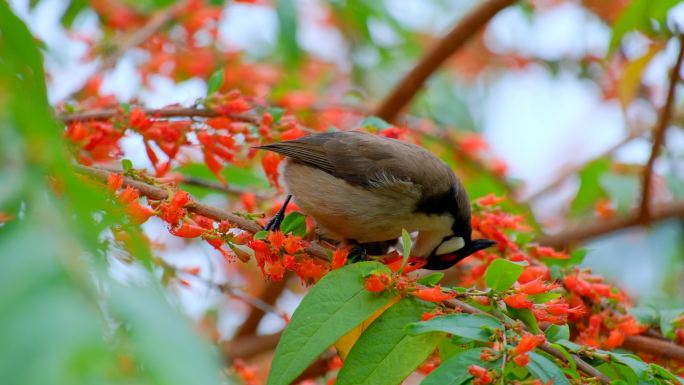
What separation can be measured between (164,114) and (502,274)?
1209mm

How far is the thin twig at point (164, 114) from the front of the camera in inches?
97.7

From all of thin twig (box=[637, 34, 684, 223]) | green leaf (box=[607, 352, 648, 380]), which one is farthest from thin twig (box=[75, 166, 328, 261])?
thin twig (box=[637, 34, 684, 223])

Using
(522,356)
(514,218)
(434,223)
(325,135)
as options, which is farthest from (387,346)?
(325,135)

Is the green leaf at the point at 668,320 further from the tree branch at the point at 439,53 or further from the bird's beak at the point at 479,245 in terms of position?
the tree branch at the point at 439,53

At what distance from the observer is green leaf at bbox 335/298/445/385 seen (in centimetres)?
171

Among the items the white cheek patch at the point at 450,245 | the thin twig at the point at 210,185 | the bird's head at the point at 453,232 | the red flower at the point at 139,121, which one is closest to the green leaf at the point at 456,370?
the bird's head at the point at 453,232

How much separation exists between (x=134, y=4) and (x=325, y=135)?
76.3 inches

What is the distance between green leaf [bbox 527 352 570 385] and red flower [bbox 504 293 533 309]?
196mm

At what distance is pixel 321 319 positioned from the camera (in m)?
1.72

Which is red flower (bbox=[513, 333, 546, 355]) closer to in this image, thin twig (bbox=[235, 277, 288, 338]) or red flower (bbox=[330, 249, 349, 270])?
red flower (bbox=[330, 249, 349, 270])

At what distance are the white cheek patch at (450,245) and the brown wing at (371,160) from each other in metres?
0.21

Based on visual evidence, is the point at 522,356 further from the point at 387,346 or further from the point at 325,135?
the point at 325,135

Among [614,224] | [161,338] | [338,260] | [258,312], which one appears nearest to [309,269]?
[338,260]

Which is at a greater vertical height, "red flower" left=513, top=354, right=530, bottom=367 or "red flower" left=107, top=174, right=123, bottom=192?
"red flower" left=107, top=174, right=123, bottom=192
